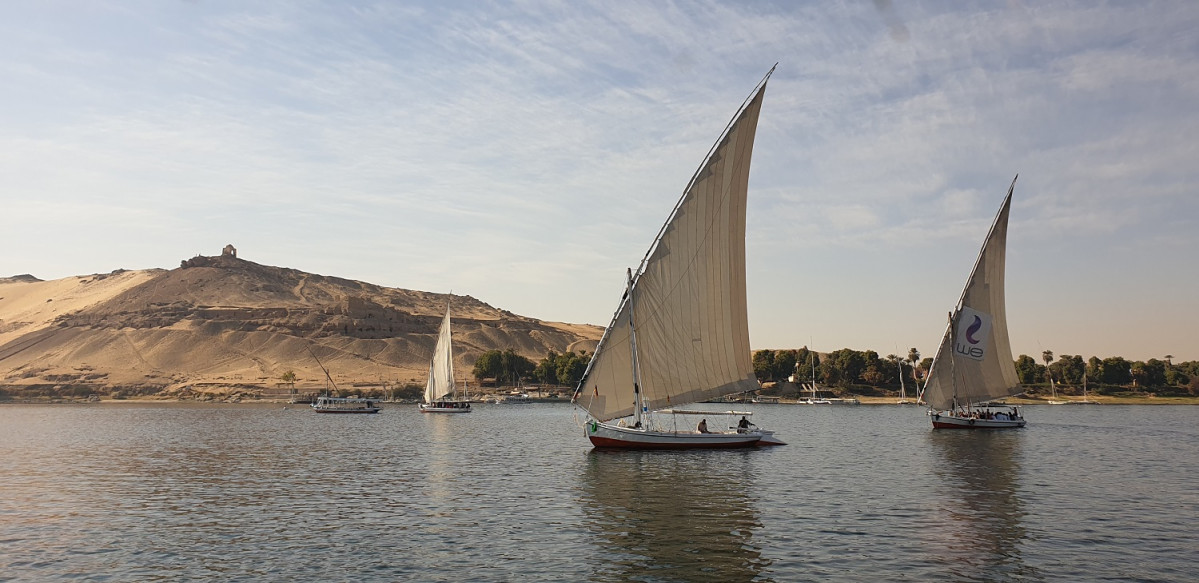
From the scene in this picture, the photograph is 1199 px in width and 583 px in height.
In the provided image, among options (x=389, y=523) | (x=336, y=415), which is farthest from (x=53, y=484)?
(x=336, y=415)

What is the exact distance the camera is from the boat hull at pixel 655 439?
58.4m

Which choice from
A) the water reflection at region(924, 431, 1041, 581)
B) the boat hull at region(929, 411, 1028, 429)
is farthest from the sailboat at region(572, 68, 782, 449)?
the boat hull at region(929, 411, 1028, 429)

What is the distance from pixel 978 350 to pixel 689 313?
40527 mm

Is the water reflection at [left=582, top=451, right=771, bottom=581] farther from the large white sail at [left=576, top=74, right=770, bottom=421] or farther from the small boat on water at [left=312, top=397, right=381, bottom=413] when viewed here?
the small boat on water at [left=312, top=397, right=381, bottom=413]

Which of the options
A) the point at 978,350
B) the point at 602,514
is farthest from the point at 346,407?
the point at 602,514

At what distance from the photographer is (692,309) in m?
54.5

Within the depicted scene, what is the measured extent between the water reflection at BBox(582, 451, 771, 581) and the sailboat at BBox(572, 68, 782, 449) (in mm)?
4292

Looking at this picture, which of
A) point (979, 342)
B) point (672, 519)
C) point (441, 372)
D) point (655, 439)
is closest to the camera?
point (672, 519)

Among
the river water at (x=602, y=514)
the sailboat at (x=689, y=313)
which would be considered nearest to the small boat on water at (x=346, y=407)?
the river water at (x=602, y=514)

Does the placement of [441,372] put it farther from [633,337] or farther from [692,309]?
[692,309]

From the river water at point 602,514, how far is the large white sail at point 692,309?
471 cm

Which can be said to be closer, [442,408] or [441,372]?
[441,372]

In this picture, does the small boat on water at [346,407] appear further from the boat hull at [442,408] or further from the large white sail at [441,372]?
the large white sail at [441,372]

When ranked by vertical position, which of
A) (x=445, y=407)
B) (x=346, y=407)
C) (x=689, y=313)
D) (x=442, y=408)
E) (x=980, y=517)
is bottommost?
(x=980, y=517)
